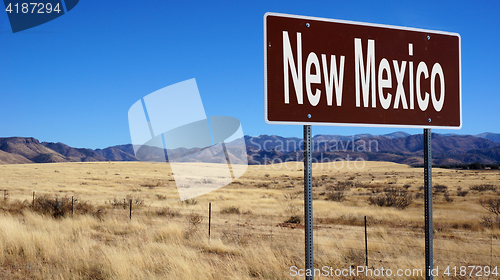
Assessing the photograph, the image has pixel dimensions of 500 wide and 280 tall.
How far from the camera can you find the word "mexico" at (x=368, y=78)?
9.34 ft

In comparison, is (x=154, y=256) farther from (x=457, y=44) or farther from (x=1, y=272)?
(x=457, y=44)

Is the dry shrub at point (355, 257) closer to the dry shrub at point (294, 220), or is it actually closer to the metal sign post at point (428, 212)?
the metal sign post at point (428, 212)

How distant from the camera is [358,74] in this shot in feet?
10.0

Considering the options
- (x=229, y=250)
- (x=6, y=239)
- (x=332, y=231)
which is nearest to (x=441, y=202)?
(x=332, y=231)

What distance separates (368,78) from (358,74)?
0.12m

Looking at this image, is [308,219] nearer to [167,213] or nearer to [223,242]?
[223,242]

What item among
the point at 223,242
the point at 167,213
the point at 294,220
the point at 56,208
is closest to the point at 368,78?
the point at 223,242

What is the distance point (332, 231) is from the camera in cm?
1309

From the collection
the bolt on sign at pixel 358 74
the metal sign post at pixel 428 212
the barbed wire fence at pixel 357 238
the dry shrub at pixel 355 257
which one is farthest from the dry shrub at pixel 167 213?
the bolt on sign at pixel 358 74

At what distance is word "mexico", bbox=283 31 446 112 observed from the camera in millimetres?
2848

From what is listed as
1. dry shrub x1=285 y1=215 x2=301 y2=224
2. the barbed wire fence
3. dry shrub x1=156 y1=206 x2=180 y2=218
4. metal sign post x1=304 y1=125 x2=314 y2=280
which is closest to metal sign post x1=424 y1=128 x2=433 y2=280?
metal sign post x1=304 y1=125 x2=314 y2=280

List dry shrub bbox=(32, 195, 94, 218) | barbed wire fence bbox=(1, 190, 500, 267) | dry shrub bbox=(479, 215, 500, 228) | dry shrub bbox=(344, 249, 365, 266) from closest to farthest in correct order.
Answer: dry shrub bbox=(344, 249, 365, 266)
barbed wire fence bbox=(1, 190, 500, 267)
dry shrub bbox=(479, 215, 500, 228)
dry shrub bbox=(32, 195, 94, 218)

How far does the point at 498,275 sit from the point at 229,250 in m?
6.65

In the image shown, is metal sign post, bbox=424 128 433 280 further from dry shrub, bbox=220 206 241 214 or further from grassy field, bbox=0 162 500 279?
dry shrub, bbox=220 206 241 214
